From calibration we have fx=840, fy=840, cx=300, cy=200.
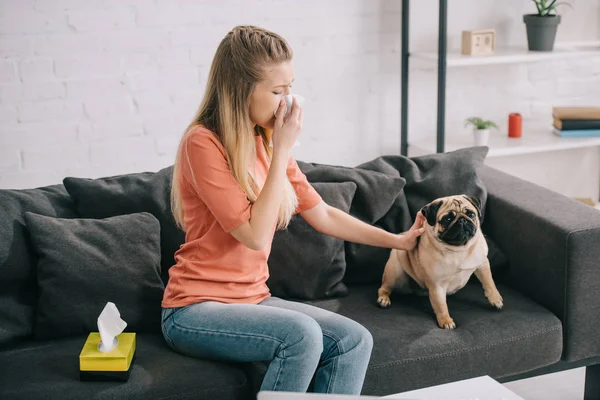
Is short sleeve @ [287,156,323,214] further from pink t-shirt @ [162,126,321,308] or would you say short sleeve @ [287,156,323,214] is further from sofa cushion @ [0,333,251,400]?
sofa cushion @ [0,333,251,400]

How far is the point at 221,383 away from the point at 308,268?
50cm

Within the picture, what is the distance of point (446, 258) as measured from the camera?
2.28m

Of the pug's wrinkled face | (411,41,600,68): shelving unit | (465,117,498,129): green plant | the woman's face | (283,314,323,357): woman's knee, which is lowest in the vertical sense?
(283,314,323,357): woman's knee

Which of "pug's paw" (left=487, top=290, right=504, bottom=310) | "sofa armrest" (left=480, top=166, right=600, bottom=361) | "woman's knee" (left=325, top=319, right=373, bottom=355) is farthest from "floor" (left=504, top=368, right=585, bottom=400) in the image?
"woman's knee" (left=325, top=319, right=373, bottom=355)

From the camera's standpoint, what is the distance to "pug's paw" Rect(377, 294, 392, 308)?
7.73 feet

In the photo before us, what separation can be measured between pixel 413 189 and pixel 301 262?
0.47 meters

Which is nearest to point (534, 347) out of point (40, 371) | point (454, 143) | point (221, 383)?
point (221, 383)

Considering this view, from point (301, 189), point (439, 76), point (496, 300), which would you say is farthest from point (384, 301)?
point (439, 76)

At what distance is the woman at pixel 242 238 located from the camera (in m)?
1.95

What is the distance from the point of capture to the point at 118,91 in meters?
3.29

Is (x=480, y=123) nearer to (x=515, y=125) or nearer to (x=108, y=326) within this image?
(x=515, y=125)

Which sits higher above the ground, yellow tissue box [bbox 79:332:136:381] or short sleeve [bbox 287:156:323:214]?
short sleeve [bbox 287:156:323:214]

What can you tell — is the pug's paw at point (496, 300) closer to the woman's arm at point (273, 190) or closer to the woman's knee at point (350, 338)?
the woman's knee at point (350, 338)

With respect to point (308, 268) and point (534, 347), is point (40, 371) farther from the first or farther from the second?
point (534, 347)
